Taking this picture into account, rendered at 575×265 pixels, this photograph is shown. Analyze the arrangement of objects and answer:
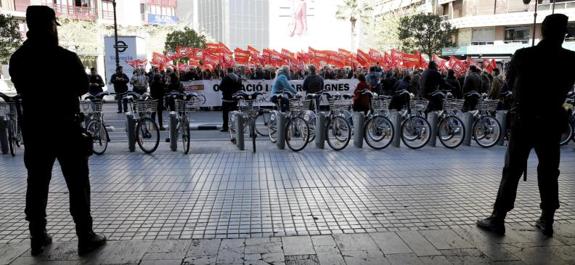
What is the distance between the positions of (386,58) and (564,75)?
21.1 metres

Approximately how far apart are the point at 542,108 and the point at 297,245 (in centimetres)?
248

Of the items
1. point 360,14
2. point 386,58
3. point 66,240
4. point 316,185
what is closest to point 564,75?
point 316,185

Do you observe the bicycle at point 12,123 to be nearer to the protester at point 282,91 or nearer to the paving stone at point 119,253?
the protester at point 282,91

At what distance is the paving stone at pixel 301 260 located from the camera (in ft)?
11.9

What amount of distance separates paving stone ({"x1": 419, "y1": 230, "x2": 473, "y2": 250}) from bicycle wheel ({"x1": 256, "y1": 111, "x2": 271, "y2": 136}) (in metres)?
6.34

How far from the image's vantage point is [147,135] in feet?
29.5

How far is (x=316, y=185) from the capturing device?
6191 millimetres

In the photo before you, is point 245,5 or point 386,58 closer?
point 386,58

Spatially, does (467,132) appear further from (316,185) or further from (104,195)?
(104,195)

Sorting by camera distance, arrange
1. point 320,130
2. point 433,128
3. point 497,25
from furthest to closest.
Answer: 1. point 497,25
2. point 433,128
3. point 320,130

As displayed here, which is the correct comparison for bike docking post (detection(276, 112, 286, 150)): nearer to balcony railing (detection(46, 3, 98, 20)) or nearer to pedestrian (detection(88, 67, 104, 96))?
pedestrian (detection(88, 67, 104, 96))

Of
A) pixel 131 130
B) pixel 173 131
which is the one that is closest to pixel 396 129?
pixel 173 131

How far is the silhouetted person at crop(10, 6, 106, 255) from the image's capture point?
3658 mm

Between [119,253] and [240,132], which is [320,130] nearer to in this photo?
[240,132]
